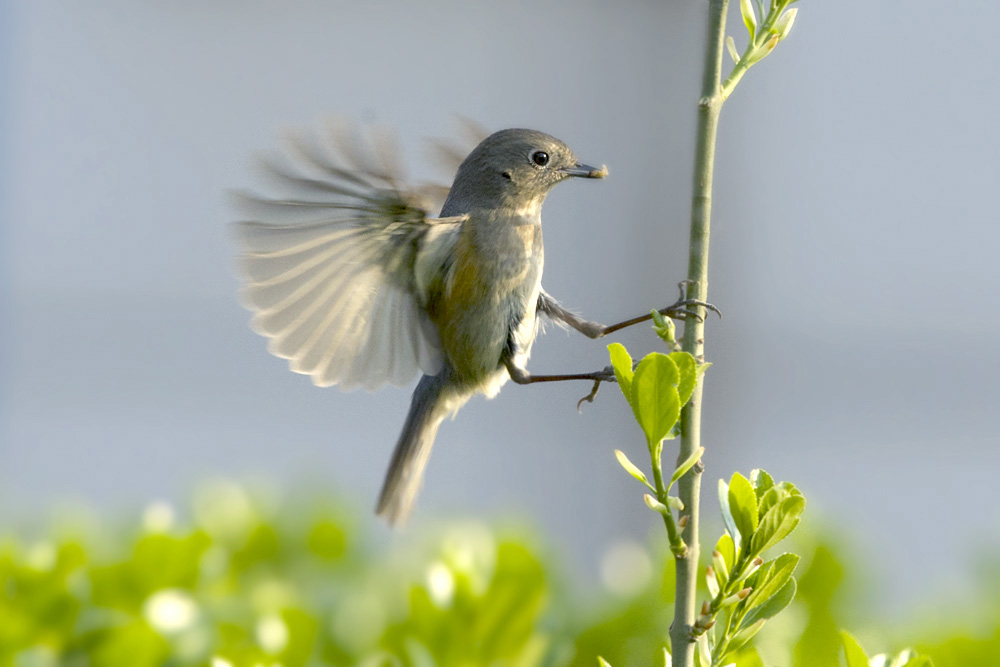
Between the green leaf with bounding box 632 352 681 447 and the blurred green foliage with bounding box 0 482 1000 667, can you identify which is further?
the blurred green foliage with bounding box 0 482 1000 667

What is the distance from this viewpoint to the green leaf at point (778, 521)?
48 cm

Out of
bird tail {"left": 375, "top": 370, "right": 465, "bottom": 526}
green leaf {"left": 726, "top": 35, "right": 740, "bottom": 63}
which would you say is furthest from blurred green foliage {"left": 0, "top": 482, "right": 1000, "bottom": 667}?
green leaf {"left": 726, "top": 35, "right": 740, "bottom": 63}

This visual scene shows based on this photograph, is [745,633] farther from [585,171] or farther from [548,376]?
[585,171]

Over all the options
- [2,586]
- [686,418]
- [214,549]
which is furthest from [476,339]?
[686,418]

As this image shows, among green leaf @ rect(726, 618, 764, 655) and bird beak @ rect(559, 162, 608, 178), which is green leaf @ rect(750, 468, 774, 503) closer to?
green leaf @ rect(726, 618, 764, 655)

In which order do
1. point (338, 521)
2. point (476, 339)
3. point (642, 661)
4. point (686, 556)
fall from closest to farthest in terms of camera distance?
point (686, 556), point (642, 661), point (476, 339), point (338, 521)

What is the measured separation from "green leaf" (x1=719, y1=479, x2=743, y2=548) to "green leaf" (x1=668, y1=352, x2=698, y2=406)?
6 centimetres

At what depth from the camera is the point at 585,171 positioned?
127 centimetres

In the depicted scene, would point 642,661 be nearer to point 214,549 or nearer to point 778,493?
point 778,493

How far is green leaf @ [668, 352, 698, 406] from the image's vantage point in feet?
1.58

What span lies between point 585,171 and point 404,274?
0.29 metres

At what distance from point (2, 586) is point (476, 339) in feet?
1.92

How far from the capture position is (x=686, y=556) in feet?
1.57

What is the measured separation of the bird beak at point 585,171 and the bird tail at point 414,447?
310mm
